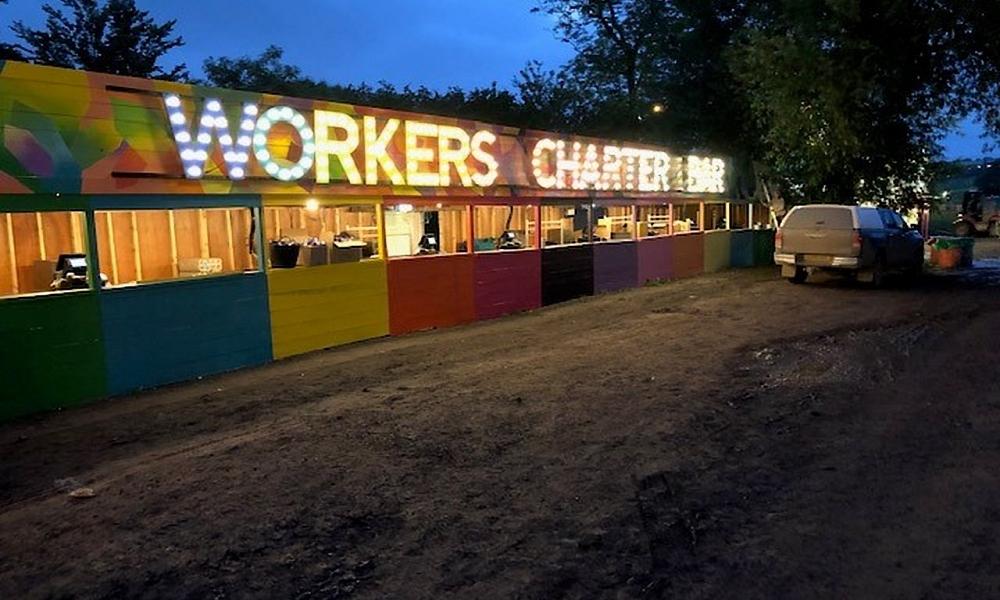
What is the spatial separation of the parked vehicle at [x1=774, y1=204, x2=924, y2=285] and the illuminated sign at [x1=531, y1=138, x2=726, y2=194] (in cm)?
374

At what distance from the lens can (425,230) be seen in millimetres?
14477

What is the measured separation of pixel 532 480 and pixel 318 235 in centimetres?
853

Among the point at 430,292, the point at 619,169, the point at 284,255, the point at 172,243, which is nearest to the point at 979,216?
the point at 619,169

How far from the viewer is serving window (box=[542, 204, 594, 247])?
16859 mm

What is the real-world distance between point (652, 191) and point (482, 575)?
652 inches

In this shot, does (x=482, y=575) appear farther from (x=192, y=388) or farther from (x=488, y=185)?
(x=488, y=185)

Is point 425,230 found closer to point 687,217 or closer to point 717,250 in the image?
point 687,217

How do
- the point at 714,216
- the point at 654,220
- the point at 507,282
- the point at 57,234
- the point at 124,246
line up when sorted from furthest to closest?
the point at 714,216
the point at 654,220
the point at 507,282
the point at 124,246
the point at 57,234

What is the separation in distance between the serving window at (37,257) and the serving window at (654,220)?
1366 cm

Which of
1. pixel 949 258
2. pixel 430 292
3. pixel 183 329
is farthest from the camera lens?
pixel 949 258

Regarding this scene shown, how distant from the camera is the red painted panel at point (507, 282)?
45.0ft

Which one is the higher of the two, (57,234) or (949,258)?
(57,234)

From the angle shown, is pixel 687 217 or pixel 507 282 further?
pixel 687 217

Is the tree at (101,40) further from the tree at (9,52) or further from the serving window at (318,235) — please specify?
the serving window at (318,235)
